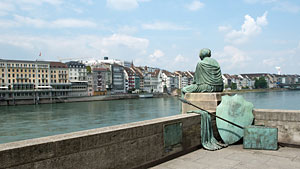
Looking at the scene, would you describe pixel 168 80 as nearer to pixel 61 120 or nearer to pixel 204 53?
pixel 61 120

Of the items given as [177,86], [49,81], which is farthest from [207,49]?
[177,86]

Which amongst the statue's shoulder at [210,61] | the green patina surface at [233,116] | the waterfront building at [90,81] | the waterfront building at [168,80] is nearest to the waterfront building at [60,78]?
the waterfront building at [90,81]

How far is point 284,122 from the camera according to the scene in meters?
6.68

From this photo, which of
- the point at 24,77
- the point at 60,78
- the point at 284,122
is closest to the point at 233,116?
the point at 284,122

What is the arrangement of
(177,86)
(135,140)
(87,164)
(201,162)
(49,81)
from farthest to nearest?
(177,86)
(49,81)
(201,162)
(135,140)
(87,164)

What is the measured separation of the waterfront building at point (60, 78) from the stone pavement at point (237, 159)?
96780mm

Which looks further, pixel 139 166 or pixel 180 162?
pixel 180 162

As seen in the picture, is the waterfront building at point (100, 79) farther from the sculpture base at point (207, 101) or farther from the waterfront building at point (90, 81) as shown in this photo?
the sculpture base at point (207, 101)

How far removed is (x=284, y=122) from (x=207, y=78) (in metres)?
2.22

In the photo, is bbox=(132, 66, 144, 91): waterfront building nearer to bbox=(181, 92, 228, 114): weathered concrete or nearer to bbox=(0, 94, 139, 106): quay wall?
bbox=(0, 94, 139, 106): quay wall

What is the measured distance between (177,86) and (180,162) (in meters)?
153

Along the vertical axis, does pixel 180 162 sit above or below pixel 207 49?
below

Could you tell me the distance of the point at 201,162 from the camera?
5.22 m

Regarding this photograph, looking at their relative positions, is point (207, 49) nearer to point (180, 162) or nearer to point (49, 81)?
point (180, 162)
